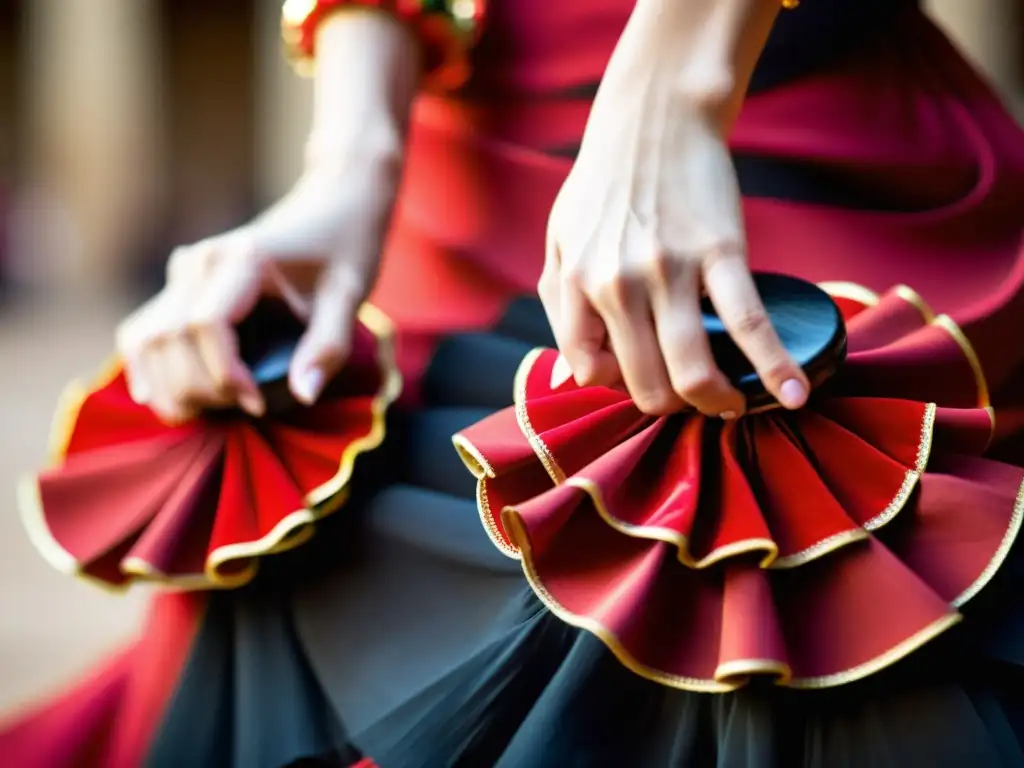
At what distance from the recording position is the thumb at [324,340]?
0.70 metres

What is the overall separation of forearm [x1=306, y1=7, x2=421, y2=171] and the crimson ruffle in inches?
12.1

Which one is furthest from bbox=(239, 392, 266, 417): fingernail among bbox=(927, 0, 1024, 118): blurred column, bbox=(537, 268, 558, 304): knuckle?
bbox=(927, 0, 1024, 118): blurred column

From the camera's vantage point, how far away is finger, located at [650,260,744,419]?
0.50 m

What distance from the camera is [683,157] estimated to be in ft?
1.74

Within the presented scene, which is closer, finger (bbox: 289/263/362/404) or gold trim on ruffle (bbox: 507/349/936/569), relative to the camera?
gold trim on ruffle (bbox: 507/349/936/569)

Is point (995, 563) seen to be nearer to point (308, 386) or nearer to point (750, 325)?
point (750, 325)

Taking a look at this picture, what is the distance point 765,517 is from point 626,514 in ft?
0.22

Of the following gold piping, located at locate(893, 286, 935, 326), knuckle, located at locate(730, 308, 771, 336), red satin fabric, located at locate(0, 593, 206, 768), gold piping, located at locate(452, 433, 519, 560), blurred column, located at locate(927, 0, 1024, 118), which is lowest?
red satin fabric, located at locate(0, 593, 206, 768)

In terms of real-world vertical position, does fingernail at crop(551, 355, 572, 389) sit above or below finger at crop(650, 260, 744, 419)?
below

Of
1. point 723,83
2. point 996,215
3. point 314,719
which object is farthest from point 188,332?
point 996,215

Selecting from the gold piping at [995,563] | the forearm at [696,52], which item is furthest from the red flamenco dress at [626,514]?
the forearm at [696,52]

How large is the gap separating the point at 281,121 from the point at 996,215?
5359 mm

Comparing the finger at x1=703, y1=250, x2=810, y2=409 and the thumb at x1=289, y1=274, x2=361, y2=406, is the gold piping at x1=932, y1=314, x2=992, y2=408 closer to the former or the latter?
the finger at x1=703, y1=250, x2=810, y2=409

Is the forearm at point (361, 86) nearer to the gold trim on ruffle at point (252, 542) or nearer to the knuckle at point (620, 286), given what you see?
the gold trim on ruffle at point (252, 542)
